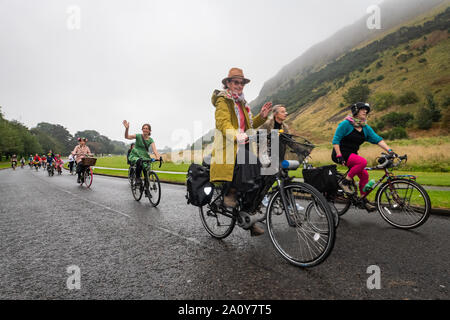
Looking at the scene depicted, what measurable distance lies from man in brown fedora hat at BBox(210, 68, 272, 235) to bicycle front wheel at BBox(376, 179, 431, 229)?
257cm

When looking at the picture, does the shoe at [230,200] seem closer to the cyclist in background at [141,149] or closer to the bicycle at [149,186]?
the bicycle at [149,186]

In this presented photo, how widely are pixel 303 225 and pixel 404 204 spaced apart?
2.53m

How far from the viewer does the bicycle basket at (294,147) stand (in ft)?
9.10

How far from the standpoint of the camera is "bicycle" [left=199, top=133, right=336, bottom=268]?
7.79 feet

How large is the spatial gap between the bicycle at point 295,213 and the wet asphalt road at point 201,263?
8.5 inches

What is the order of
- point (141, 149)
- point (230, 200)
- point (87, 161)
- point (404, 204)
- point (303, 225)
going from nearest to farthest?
point (303, 225) → point (230, 200) → point (404, 204) → point (141, 149) → point (87, 161)

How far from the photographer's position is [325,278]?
2324mm

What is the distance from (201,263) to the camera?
275 centimetres

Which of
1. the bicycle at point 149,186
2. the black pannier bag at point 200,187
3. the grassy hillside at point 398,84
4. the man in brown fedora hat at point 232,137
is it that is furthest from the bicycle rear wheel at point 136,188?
the grassy hillside at point 398,84

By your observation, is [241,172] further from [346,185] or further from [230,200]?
[346,185]

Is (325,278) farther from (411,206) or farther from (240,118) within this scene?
(411,206)

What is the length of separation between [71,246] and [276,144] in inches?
132

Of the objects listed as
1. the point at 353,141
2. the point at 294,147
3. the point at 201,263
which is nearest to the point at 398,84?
the point at 353,141
